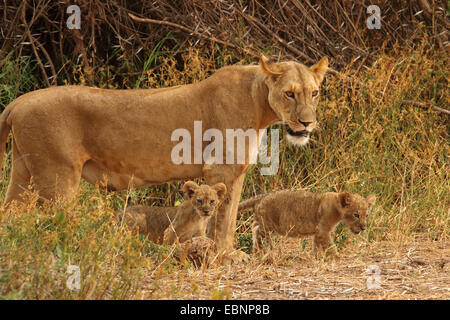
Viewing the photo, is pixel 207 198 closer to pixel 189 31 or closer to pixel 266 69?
pixel 266 69

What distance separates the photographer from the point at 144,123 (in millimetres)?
5598

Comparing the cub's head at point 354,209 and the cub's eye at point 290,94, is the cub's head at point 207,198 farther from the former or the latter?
the cub's head at point 354,209

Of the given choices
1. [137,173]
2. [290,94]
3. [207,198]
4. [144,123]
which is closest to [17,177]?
[137,173]

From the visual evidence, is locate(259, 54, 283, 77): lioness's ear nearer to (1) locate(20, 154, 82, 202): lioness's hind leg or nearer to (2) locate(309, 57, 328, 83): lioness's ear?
(2) locate(309, 57, 328, 83): lioness's ear

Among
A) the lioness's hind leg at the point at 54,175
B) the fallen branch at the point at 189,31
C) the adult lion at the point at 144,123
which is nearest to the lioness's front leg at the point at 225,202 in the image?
the adult lion at the point at 144,123

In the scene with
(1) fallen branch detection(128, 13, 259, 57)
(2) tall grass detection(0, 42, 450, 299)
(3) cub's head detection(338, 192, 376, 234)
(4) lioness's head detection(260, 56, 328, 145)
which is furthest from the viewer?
(1) fallen branch detection(128, 13, 259, 57)

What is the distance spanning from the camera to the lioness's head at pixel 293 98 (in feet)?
17.4

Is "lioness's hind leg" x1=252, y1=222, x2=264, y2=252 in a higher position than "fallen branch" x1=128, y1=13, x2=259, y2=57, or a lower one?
lower

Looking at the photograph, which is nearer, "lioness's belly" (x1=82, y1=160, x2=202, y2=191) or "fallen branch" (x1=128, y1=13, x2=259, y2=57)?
"lioness's belly" (x1=82, y1=160, x2=202, y2=191)

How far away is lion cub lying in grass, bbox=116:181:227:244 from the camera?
5402mm

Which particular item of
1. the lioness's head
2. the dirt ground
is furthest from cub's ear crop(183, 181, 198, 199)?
the lioness's head

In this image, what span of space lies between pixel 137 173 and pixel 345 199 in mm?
1625
